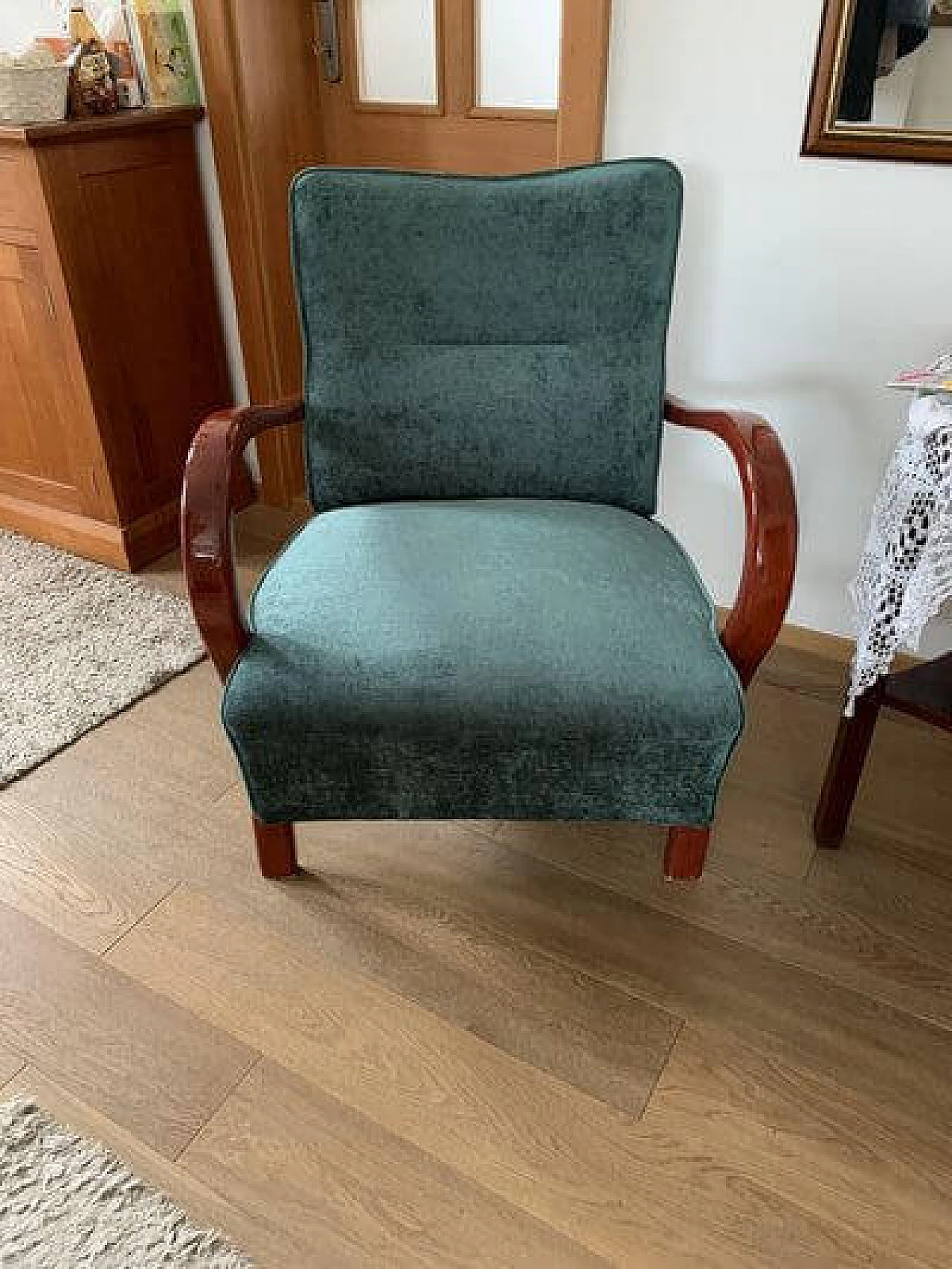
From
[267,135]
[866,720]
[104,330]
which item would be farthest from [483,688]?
[267,135]

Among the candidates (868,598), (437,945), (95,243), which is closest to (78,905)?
(437,945)

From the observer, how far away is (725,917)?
1.32 meters

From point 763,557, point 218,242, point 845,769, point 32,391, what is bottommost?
point 845,769

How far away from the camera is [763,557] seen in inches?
42.3

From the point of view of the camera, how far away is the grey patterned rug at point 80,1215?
3.13ft

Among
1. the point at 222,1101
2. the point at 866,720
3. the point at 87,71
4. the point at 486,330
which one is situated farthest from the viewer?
the point at 87,71

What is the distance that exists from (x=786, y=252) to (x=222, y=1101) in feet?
4.96

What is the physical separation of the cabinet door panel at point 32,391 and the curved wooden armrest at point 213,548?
94 centimetres

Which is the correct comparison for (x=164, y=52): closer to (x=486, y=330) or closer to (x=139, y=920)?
(x=486, y=330)

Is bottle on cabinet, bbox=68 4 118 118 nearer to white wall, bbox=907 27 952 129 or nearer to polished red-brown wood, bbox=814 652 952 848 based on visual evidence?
white wall, bbox=907 27 952 129

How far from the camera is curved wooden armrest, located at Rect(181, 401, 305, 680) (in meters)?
1.08

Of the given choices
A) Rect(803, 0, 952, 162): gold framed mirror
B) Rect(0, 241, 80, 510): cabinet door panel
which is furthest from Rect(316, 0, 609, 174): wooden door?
Rect(0, 241, 80, 510): cabinet door panel

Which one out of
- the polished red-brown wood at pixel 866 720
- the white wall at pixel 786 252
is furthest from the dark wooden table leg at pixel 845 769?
the white wall at pixel 786 252

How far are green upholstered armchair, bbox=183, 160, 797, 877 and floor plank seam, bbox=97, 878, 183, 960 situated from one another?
0.14 m
